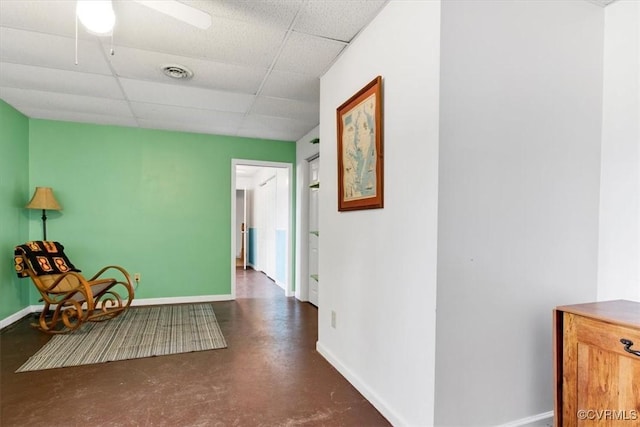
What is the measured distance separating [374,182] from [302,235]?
282 centimetres

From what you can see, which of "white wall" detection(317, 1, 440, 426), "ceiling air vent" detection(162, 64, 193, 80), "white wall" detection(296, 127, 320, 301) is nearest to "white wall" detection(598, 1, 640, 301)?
"white wall" detection(317, 1, 440, 426)


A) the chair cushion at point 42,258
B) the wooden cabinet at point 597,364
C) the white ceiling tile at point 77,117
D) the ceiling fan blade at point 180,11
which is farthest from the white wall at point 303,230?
the wooden cabinet at point 597,364

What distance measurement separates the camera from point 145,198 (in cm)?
438

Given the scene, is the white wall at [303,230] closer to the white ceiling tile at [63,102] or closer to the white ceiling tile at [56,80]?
the white ceiling tile at [63,102]

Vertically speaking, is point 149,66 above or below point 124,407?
above

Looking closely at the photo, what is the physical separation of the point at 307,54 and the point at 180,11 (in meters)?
1.11

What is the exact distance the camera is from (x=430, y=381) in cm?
154

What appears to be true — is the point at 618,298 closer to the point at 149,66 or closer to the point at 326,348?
the point at 326,348

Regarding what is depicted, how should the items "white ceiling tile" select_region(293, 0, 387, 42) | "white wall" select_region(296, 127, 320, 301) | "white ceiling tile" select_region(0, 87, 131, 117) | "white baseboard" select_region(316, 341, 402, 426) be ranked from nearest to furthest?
"white baseboard" select_region(316, 341, 402, 426) → "white ceiling tile" select_region(293, 0, 387, 42) → "white ceiling tile" select_region(0, 87, 131, 117) → "white wall" select_region(296, 127, 320, 301)

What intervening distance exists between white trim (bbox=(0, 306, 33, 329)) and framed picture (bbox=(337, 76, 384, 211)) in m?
3.67

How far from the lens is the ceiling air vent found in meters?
2.62

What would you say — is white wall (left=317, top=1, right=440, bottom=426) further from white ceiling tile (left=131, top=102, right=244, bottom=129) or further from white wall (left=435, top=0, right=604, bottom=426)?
white ceiling tile (left=131, top=102, right=244, bottom=129)

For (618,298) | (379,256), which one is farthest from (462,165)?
(618,298)

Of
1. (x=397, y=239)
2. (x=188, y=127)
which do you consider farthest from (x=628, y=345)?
(x=188, y=127)
